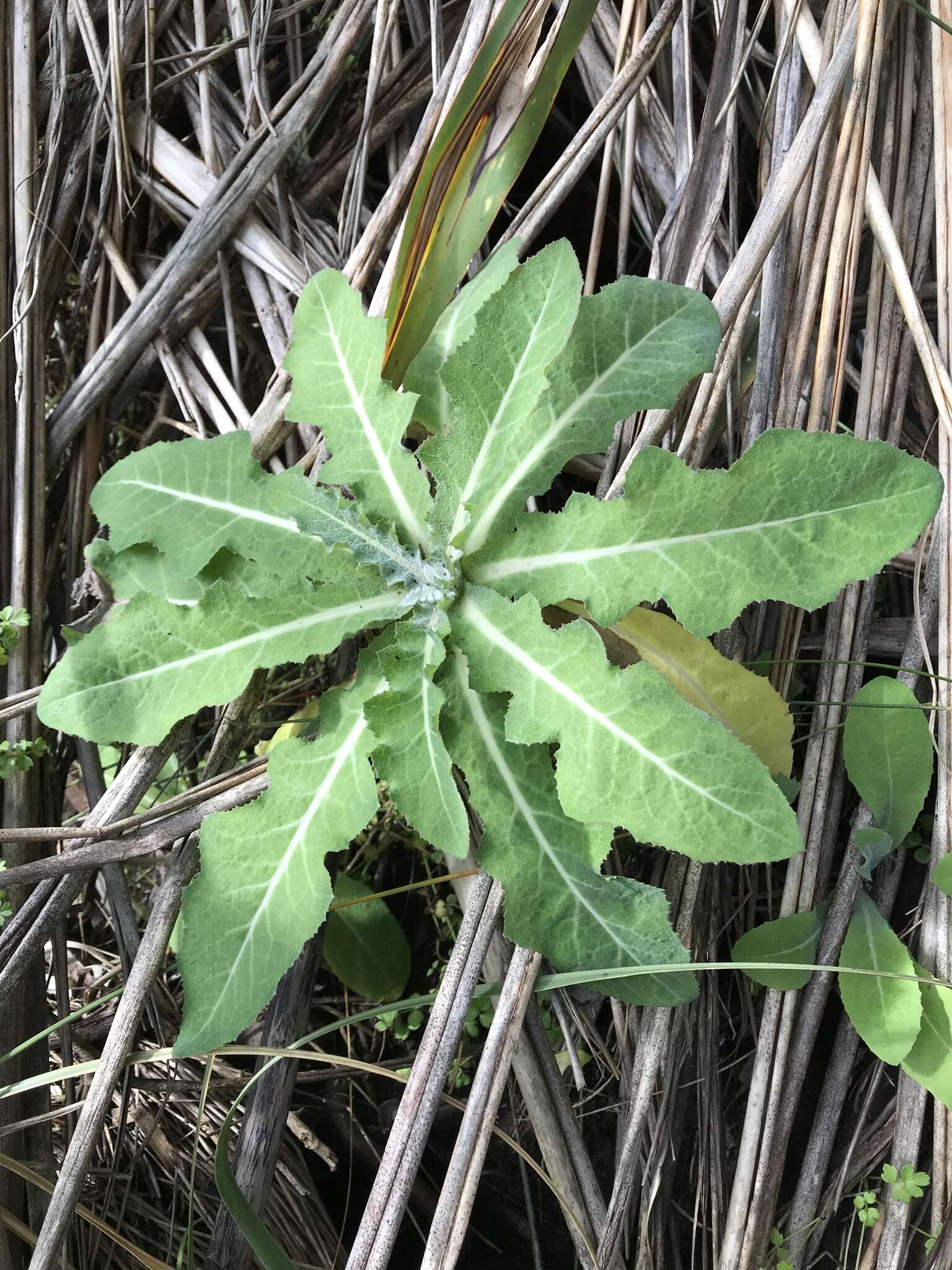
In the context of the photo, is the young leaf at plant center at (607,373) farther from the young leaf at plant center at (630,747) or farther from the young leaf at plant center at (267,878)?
the young leaf at plant center at (267,878)

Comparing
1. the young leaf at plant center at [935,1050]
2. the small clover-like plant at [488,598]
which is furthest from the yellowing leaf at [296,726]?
the young leaf at plant center at [935,1050]

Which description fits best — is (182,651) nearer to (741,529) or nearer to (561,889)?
(561,889)

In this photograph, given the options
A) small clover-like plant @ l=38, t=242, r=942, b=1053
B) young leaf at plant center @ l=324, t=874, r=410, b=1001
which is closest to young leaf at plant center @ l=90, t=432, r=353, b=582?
small clover-like plant @ l=38, t=242, r=942, b=1053

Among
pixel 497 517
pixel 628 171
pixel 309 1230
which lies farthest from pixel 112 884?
pixel 628 171

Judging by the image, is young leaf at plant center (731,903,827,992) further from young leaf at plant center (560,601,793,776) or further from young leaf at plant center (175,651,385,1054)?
young leaf at plant center (175,651,385,1054)

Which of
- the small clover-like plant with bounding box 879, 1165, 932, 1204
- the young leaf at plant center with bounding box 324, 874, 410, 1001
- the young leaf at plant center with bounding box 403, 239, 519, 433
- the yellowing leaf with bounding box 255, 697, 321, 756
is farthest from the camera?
the young leaf at plant center with bounding box 324, 874, 410, 1001
